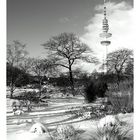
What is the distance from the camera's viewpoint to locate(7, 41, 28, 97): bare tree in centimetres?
198

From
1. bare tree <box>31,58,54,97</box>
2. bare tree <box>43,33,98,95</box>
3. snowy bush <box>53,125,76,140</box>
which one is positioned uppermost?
bare tree <box>43,33,98,95</box>

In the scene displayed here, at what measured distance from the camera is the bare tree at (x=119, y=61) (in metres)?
2.19

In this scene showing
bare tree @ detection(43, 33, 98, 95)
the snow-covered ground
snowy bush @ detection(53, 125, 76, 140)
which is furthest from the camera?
bare tree @ detection(43, 33, 98, 95)

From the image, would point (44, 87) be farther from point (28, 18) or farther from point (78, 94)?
point (28, 18)

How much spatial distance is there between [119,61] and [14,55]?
1.07 metres

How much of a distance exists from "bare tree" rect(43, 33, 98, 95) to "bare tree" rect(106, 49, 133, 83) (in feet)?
0.95

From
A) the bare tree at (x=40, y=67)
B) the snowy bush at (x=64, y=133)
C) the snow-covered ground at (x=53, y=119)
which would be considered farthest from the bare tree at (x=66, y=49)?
the snowy bush at (x=64, y=133)

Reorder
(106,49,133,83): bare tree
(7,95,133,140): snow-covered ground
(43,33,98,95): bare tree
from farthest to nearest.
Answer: (106,49,133,83): bare tree, (43,33,98,95): bare tree, (7,95,133,140): snow-covered ground

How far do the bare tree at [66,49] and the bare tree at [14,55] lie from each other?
23 centimetres

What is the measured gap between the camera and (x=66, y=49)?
2.09m

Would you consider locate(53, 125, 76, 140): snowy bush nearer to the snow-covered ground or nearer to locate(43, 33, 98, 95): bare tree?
the snow-covered ground

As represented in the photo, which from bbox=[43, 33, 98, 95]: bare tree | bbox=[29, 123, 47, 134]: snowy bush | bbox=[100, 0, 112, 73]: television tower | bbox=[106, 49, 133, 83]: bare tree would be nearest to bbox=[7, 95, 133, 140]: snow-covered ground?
bbox=[29, 123, 47, 134]: snowy bush

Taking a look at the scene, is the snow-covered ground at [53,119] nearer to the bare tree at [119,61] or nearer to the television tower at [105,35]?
the bare tree at [119,61]
